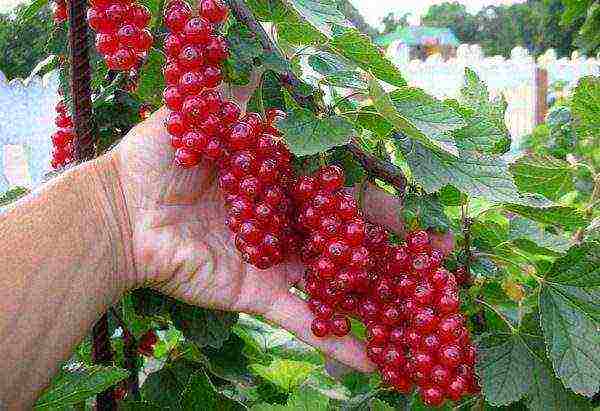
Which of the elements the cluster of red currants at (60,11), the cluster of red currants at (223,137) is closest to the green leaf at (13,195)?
the cluster of red currants at (60,11)

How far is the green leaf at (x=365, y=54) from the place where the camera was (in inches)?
25.3

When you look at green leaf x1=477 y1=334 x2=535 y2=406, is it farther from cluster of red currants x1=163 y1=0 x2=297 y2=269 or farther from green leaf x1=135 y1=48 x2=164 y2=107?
green leaf x1=135 y1=48 x2=164 y2=107

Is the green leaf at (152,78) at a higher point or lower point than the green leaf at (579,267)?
higher

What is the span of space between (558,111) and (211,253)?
1771 mm

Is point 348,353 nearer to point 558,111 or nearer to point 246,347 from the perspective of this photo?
point 246,347

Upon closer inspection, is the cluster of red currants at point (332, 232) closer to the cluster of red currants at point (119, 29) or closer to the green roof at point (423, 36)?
the cluster of red currants at point (119, 29)

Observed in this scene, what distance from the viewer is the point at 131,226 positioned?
0.85 m

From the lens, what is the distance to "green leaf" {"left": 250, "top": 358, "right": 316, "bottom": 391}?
1.30 meters

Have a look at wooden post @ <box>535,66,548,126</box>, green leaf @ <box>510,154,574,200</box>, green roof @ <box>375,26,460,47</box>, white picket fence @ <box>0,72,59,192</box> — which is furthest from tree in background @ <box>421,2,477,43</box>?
green leaf @ <box>510,154,574,200</box>

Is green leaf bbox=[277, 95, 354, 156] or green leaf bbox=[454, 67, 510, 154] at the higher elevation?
green leaf bbox=[277, 95, 354, 156]

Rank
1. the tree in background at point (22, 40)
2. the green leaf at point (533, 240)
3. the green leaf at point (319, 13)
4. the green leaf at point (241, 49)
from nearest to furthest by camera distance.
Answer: the green leaf at point (319, 13) → the green leaf at point (241, 49) → the green leaf at point (533, 240) → the tree in background at point (22, 40)

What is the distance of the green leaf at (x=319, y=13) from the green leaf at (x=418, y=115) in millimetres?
61

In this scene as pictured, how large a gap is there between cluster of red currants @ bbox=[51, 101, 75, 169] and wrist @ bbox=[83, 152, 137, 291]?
156 millimetres

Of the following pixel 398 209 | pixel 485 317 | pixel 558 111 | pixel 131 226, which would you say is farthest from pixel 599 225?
pixel 558 111
